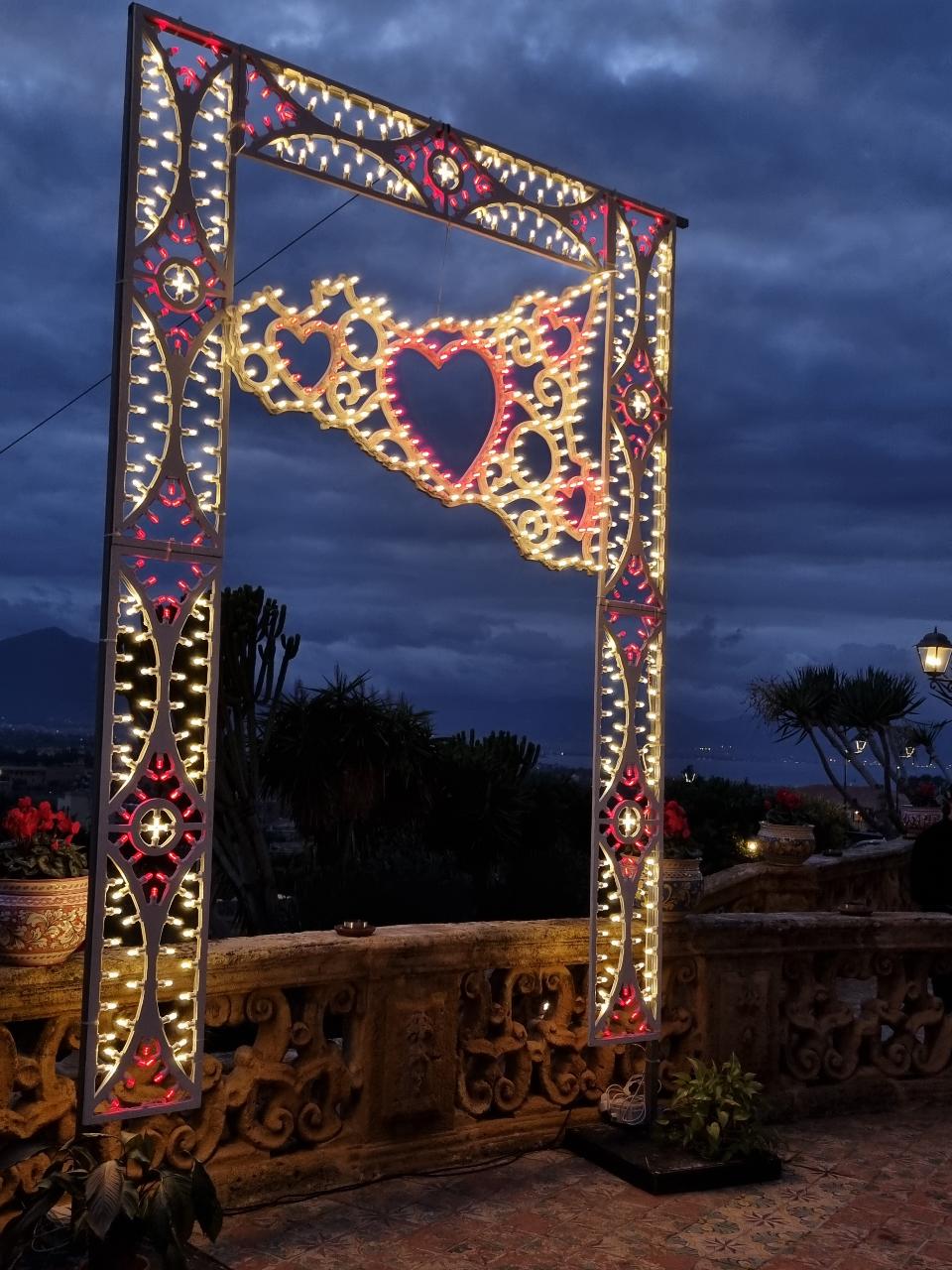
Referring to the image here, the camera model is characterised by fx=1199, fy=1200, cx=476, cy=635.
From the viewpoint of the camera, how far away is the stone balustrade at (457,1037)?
13.5ft

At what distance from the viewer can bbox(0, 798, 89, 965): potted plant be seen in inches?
146

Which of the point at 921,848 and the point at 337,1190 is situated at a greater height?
the point at 921,848

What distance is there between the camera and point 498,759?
1605cm

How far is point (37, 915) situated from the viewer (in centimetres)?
371

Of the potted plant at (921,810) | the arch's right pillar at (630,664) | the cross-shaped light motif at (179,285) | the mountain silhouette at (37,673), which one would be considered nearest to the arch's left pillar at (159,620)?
the cross-shaped light motif at (179,285)

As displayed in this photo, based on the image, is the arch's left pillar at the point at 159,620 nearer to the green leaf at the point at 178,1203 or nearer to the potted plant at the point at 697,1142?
the green leaf at the point at 178,1203

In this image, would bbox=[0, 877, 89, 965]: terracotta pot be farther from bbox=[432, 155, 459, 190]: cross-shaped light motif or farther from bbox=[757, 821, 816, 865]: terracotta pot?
bbox=[757, 821, 816, 865]: terracotta pot

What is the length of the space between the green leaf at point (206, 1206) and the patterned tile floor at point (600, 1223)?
15.6 inches

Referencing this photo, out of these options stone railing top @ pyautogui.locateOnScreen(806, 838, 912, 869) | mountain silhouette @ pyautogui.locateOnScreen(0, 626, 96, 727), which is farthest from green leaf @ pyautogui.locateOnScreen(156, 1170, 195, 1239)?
mountain silhouette @ pyautogui.locateOnScreen(0, 626, 96, 727)

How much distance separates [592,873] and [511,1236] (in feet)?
4.66

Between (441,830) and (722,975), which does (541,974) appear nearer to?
(722,975)

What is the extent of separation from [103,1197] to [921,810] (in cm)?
883

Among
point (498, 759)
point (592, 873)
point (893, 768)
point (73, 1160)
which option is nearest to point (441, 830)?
point (498, 759)

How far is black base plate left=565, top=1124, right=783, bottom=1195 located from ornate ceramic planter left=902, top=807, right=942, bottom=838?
622 centimetres
